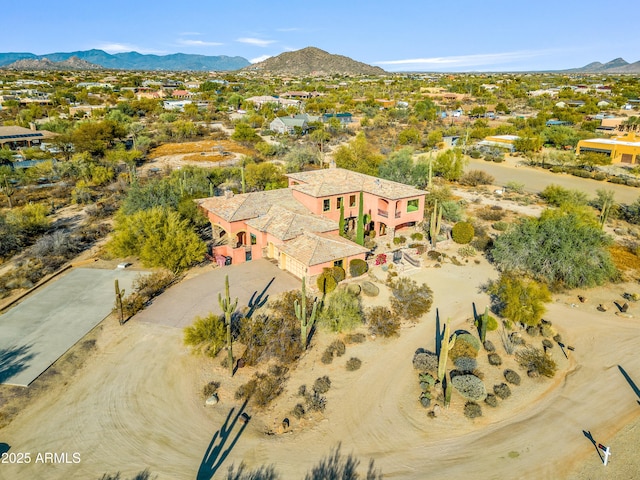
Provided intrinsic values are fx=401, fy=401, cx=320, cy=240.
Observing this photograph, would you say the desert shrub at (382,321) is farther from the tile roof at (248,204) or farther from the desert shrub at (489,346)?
the tile roof at (248,204)

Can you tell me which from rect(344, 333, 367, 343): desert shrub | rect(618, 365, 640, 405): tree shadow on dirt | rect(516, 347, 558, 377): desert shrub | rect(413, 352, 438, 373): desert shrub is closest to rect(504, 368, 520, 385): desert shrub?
rect(516, 347, 558, 377): desert shrub

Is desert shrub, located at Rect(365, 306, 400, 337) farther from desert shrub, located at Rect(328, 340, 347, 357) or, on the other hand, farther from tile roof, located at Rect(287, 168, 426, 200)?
tile roof, located at Rect(287, 168, 426, 200)

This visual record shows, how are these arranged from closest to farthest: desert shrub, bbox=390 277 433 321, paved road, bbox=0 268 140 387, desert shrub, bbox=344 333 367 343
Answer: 1. paved road, bbox=0 268 140 387
2. desert shrub, bbox=344 333 367 343
3. desert shrub, bbox=390 277 433 321

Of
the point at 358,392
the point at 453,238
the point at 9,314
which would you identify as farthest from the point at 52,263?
the point at 453,238

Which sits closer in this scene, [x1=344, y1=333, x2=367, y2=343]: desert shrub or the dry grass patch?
[x1=344, y1=333, x2=367, y2=343]: desert shrub

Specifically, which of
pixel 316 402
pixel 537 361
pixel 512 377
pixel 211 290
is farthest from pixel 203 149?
pixel 512 377

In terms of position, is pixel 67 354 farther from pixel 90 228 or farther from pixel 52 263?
pixel 90 228

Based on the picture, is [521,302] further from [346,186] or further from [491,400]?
[346,186]
